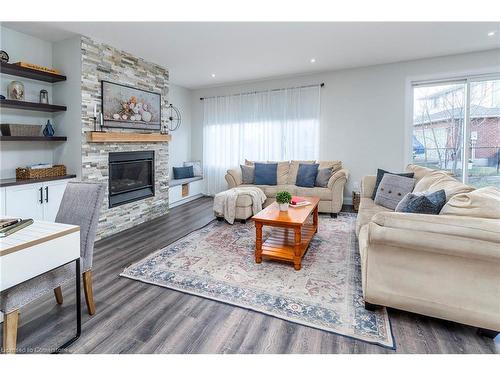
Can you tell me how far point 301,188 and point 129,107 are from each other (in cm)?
302

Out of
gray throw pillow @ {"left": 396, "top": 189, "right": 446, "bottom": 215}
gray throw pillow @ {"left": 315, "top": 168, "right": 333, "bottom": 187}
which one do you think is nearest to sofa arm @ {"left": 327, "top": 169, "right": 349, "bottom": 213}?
gray throw pillow @ {"left": 315, "top": 168, "right": 333, "bottom": 187}

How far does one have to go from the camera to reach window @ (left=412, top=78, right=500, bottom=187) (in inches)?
173

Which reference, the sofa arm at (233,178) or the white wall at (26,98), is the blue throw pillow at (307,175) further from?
the white wall at (26,98)

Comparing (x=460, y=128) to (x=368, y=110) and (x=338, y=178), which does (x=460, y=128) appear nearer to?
(x=368, y=110)

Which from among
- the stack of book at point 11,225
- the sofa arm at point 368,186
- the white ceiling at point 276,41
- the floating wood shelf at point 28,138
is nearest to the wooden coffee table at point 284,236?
the sofa arm at point 368,186

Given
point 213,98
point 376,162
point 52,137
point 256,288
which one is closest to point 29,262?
point 256,288

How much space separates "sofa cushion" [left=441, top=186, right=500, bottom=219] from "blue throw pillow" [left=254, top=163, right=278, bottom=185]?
3.42m

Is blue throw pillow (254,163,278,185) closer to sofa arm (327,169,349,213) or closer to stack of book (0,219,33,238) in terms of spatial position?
sofa arm (327,169,349,213)

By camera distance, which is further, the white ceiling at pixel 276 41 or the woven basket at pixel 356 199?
the woven basket at pixel 356 199

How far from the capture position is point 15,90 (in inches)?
126

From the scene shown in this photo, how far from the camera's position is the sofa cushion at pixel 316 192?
468 cm

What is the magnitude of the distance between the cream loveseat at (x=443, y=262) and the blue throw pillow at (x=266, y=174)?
3.38 meters

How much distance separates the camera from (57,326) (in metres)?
1.85
